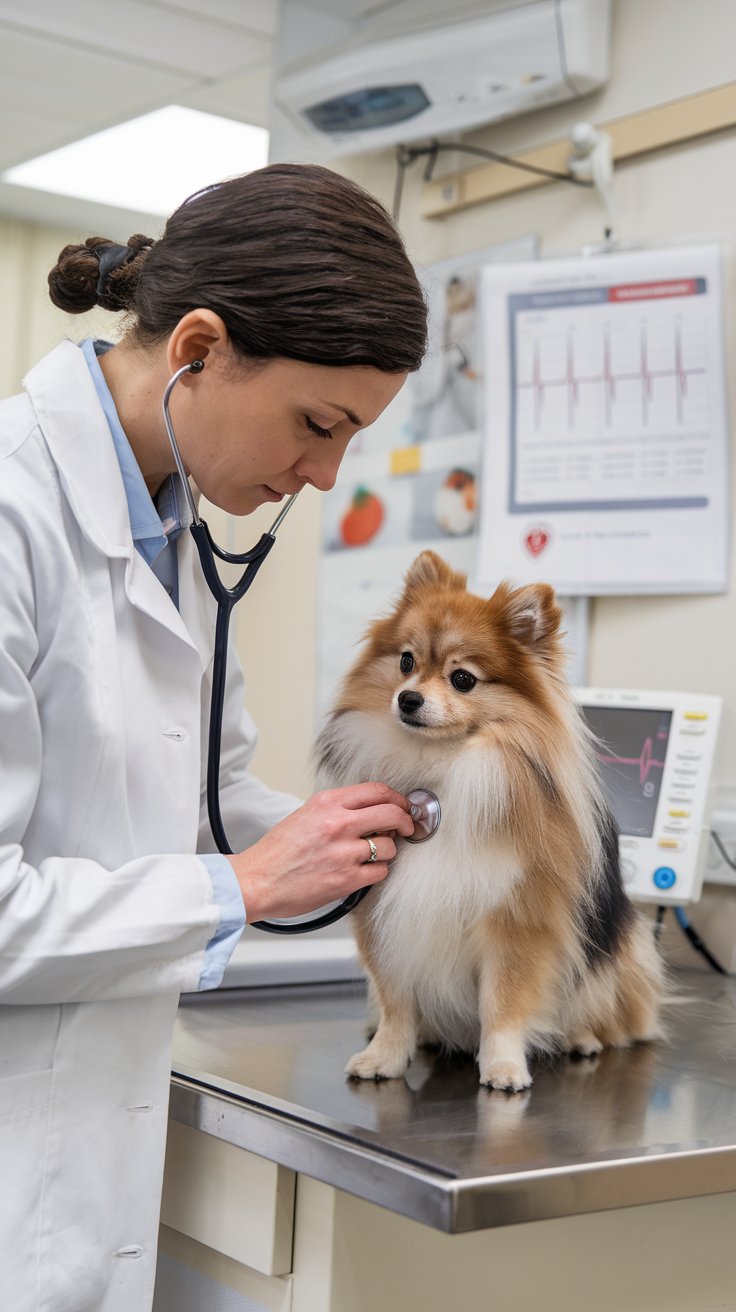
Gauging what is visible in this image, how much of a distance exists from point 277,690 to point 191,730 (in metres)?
1.76

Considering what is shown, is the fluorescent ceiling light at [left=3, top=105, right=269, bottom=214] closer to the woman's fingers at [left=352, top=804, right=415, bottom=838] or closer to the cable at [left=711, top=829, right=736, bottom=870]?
the cable at [left=711, top=829, right=736, bottom=870]

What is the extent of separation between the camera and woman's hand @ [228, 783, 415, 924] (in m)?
1.14

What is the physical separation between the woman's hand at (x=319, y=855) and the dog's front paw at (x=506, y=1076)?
0.75 ft

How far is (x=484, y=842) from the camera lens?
125 centimetres

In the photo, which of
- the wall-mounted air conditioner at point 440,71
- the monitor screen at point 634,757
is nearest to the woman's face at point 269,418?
the monitor screen at point 634,757

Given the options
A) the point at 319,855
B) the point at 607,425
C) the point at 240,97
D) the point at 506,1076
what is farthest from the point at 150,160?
the point at 506,1076

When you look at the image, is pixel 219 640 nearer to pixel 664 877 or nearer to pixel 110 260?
pixel 110 260

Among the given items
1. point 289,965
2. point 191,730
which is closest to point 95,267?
point 191,730

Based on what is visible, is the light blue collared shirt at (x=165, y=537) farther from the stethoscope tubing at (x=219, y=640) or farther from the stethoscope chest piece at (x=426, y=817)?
the stethoscope chest piece at (x=426, y=817)

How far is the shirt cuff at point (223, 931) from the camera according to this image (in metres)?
1.10

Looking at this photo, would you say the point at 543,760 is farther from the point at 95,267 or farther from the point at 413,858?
the point at 95,267

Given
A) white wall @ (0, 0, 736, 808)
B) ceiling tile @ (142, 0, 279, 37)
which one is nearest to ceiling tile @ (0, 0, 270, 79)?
ceiling tile @ (142, 0, 279, 37)

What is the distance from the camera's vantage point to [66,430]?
115cm

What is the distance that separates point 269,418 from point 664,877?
1.16 metres
